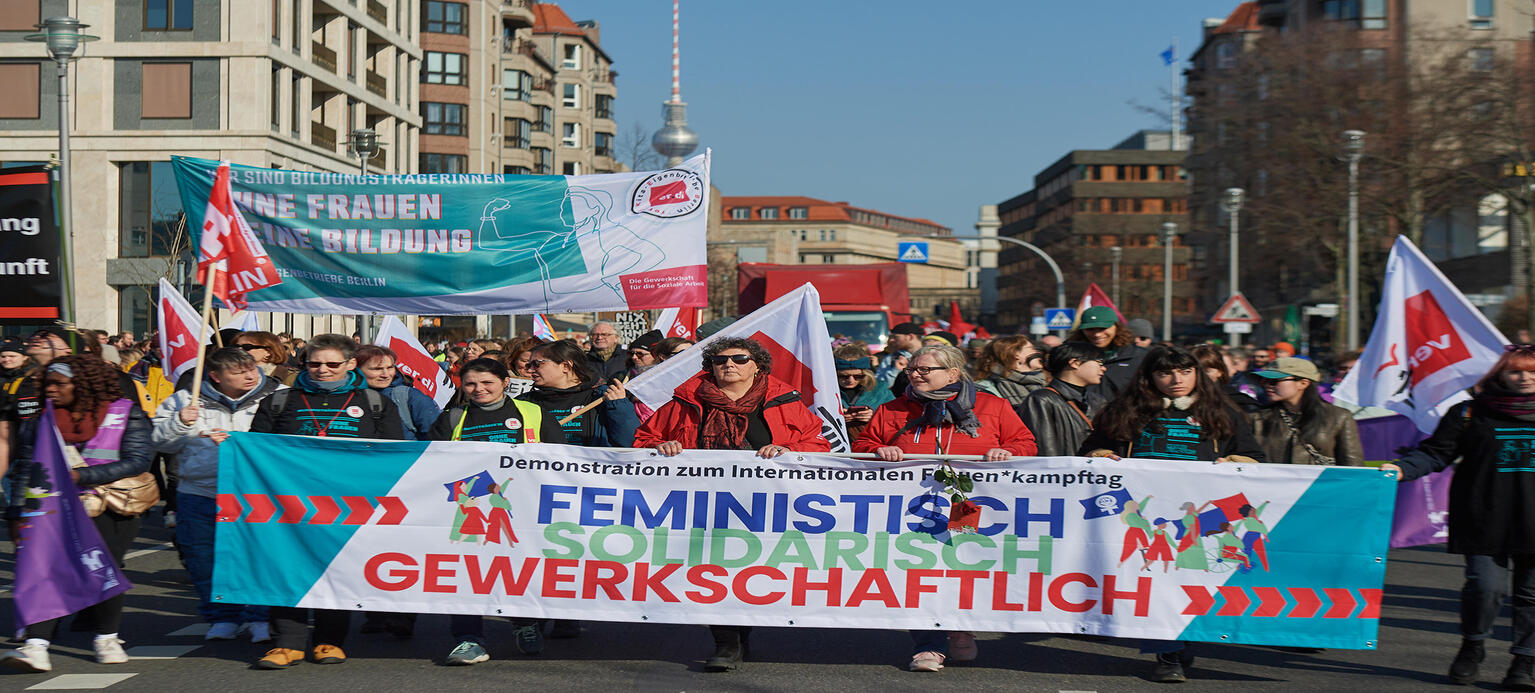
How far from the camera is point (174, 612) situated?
873 cm

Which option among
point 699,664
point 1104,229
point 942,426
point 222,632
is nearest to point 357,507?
point 222,632

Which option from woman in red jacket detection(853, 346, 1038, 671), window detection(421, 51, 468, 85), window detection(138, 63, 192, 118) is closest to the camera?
woman in red jacket detection(853, 346, 1038, 671)

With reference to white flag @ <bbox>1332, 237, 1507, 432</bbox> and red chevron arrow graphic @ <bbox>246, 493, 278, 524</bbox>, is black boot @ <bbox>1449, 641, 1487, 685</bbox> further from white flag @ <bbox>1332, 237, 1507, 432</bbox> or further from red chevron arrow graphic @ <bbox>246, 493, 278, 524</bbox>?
red chevron arrow graphic @ <bbox>246, 493, 278, 524</bbox>

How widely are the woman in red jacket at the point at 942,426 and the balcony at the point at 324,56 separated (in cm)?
3957

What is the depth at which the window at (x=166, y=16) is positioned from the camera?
3997cm

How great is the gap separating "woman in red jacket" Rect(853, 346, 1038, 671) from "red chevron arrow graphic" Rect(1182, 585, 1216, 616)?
96 cm

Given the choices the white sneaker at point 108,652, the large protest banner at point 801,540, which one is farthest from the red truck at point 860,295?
the white sneaker at point 108,652

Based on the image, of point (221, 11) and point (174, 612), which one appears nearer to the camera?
point (174, 612)

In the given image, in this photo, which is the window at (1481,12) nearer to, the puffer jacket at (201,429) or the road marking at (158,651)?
the puffer jacket at (201,429)

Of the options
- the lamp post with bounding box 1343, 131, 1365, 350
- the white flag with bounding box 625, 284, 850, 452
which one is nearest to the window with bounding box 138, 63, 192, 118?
the lamp post with bounding box 1343, 131, 1365, 350

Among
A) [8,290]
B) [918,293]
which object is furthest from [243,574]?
[918,293]

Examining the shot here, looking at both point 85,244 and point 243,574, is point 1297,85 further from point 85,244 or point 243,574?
point 243,574

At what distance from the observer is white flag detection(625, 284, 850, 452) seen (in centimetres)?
835

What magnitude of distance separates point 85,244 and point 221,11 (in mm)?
7031
